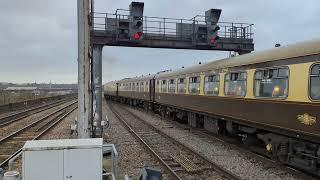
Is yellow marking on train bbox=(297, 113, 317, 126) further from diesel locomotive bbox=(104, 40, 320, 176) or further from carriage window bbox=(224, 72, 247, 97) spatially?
carriage window bbox=(224, 72, 247, 97)

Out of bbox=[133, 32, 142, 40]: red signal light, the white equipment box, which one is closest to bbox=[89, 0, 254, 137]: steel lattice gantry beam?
bbox=[133, 32, 142, 40]: red signal light

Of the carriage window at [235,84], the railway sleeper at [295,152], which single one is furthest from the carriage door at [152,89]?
the railway sleeper at [295,152]

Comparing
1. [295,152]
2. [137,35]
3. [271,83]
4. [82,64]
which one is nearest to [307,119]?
[295,152]

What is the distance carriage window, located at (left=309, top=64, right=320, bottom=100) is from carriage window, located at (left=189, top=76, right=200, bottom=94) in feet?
29.5

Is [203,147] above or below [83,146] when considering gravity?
below

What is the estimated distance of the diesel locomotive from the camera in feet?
31.3

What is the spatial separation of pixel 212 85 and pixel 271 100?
17.4 feet

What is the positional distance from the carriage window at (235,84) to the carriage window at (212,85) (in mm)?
930

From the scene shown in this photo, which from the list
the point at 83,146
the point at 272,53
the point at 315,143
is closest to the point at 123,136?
the point at 272,53

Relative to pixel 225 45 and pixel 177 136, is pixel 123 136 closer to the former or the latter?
pixel 177 136

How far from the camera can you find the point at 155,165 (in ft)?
38.0

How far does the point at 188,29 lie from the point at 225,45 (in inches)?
92.9

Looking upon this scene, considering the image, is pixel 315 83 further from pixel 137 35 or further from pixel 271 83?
pixel 137 35

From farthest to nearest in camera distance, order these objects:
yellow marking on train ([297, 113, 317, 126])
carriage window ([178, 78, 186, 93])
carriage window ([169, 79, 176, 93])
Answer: carriage window ([169, 79, 176, 93]) < carriage window ([178, 78, 186, 93]) < yellow marking on train ([297, 113, 317, 126])
